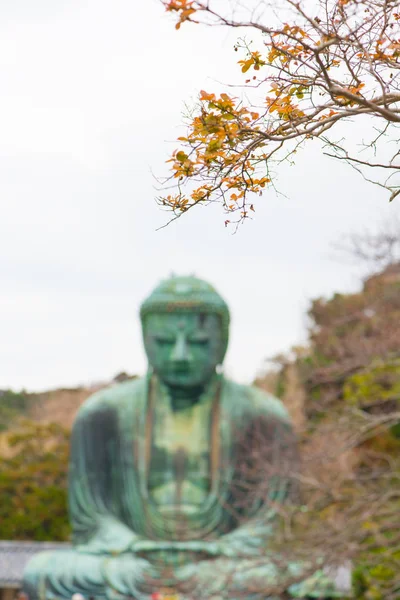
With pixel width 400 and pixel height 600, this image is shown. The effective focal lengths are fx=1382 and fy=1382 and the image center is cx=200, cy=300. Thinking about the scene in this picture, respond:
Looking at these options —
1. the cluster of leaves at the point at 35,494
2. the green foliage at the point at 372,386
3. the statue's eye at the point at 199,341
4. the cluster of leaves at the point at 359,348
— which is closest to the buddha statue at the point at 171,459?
the statue's eye at the point at 199,341

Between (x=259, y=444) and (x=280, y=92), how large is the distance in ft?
Result: 25.8

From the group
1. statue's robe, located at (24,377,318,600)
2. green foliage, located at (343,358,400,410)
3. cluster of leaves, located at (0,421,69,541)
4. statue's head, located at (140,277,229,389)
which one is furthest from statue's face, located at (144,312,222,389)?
cluster of leaves, located at (0,421,69,541)

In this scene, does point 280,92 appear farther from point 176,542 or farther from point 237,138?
point 176,542

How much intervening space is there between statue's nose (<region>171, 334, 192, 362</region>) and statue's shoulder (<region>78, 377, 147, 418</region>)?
601 mm

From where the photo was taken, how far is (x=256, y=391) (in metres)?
→ 12.5

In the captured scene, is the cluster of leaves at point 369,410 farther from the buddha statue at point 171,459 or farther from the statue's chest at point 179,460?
the statue's chest at point 179,460

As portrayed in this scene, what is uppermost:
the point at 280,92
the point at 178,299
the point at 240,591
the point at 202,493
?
the point at 178,299

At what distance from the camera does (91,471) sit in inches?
480

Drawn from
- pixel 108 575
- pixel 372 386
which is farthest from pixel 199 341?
pixel 372 386

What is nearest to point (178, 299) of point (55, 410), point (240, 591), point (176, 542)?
point (176, 542)

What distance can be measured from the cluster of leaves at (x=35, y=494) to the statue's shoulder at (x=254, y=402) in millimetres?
9279

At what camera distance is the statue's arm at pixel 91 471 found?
1199 centimetres

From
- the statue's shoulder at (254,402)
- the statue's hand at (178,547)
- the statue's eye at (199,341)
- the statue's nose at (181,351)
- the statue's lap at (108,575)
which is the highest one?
the statue's eye at (199,341)

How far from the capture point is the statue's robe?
36.8 feet
